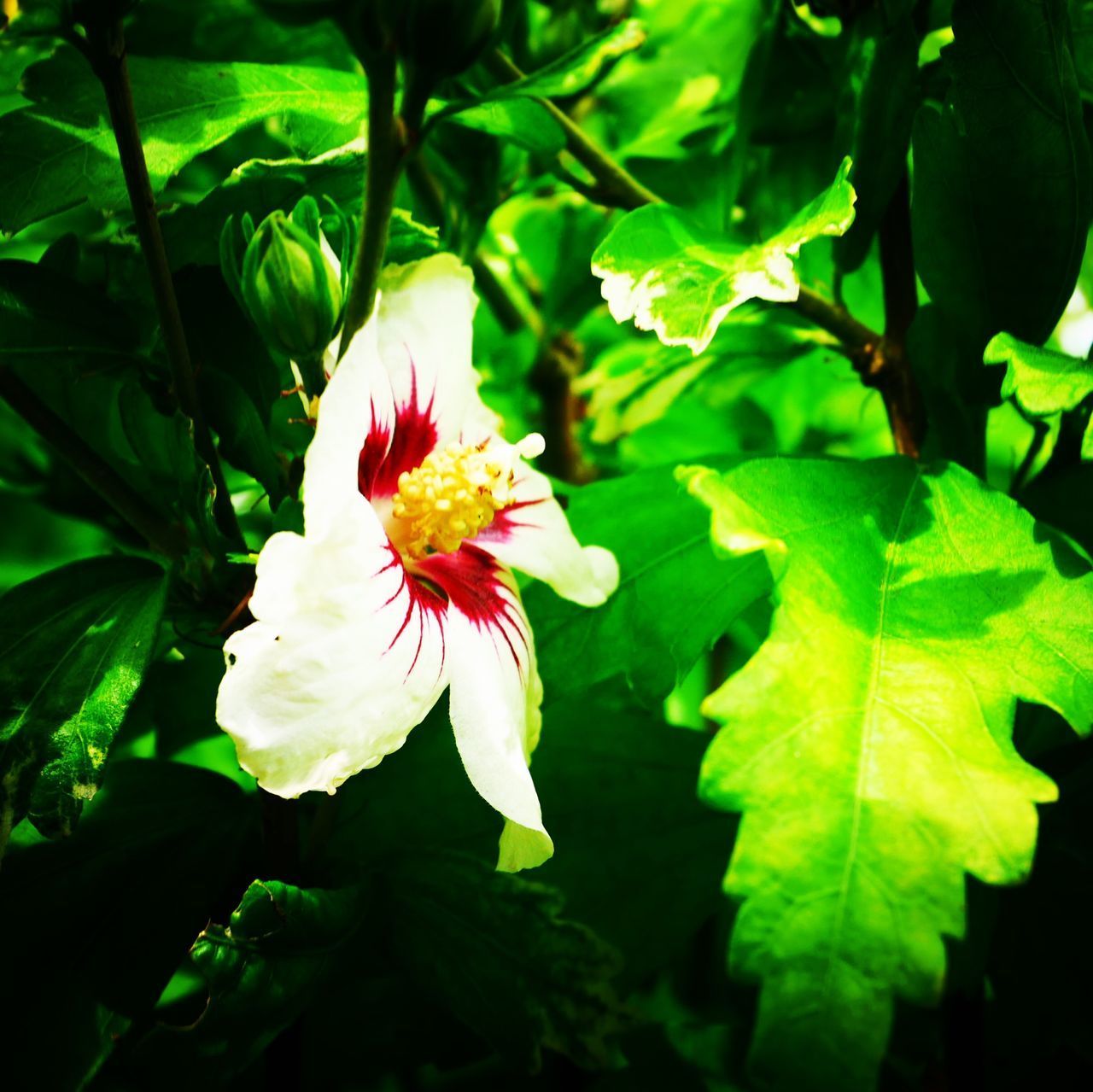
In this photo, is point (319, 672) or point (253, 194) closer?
point (319, 672)

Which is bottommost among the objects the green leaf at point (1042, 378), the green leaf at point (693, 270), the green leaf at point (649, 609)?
the green leaf at point (649, 609)

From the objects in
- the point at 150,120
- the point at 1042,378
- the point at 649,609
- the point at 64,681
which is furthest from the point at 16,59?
the point at 1042,378

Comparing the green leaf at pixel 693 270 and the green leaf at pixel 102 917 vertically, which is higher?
the green leaf at pixel 693 270

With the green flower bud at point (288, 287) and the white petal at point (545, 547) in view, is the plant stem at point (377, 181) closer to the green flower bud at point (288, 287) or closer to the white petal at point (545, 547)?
the green flower bud at point (288, 287)

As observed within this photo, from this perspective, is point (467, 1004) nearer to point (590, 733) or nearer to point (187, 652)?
point (590, 733)

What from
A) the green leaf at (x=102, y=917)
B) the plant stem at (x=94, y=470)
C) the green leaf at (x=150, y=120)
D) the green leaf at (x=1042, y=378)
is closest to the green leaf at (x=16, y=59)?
the green leaf at (x=150, y=120)

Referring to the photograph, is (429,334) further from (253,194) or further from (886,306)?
(886,306)

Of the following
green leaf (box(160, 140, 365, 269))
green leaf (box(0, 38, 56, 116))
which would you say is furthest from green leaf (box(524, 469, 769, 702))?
green leaf (box(0, 38, 56, 116))
